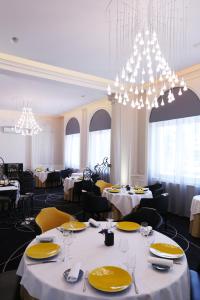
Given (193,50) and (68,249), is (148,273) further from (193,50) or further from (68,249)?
(193,50)

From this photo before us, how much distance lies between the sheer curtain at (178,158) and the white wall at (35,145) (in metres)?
6.78

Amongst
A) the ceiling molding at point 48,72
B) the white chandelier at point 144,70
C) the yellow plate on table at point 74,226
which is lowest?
the yellow plate on table at point 74,226

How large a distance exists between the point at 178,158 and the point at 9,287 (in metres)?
4.62

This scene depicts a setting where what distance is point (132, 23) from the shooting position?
10.9 ft

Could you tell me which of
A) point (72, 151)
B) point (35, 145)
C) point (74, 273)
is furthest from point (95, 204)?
point (35, 145)

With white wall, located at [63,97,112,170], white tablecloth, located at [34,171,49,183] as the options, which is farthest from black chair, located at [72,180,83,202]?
white tablecloth, located at [34,171,49,183]

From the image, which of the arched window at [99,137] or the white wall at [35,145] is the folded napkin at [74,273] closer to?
the arched window at [99,137]

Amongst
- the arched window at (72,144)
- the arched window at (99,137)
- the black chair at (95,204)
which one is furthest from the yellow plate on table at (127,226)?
the arched window at (72,144)

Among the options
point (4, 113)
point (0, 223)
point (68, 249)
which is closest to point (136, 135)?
point (0, 223)

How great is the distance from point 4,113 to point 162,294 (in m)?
10.7

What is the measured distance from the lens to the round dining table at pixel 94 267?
1314 mm

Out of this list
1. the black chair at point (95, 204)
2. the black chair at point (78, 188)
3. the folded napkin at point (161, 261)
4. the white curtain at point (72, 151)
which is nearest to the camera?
the folded napkin at point (161, 261)

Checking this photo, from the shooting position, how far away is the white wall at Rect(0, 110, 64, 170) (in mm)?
10352

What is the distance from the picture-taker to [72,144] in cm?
1070
